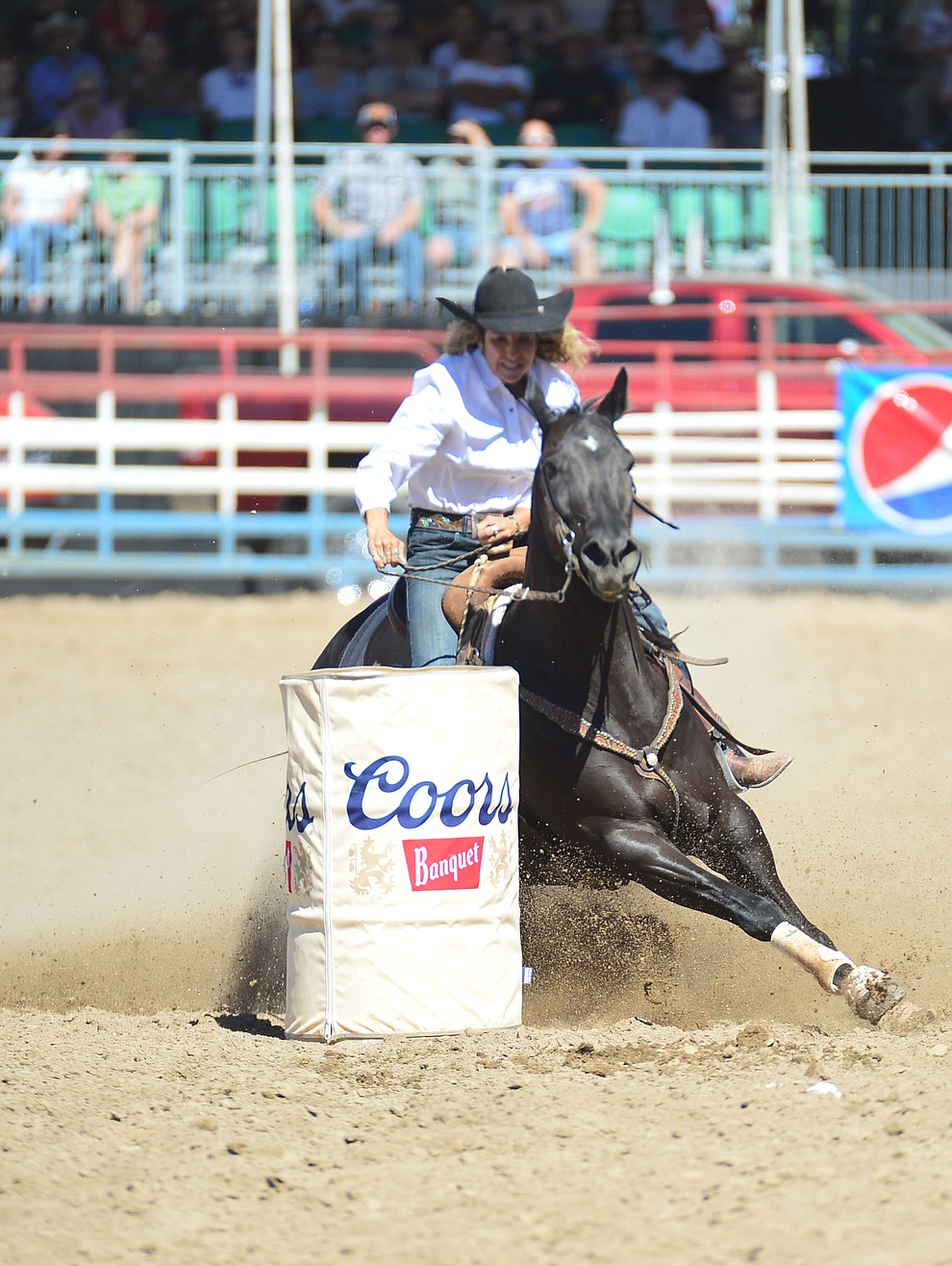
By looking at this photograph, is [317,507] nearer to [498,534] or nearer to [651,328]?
[651,328]

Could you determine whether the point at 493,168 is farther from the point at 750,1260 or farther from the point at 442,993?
the point at 750,1260

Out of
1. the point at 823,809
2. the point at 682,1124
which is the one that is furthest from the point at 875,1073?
the point at 823,809

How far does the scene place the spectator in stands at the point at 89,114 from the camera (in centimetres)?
1570

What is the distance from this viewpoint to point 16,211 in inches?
535

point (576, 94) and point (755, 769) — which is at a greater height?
point (576, 94)

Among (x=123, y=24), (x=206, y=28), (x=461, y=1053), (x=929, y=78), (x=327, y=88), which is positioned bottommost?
(x=461, y=1053)

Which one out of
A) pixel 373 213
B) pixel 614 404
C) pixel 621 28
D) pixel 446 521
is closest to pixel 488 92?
pixel 621 28

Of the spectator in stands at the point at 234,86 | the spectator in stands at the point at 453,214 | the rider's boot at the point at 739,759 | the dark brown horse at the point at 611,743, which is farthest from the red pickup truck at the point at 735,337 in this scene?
the dark brown horse at the point at 611,743

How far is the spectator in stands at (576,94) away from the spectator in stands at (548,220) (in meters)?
2.43

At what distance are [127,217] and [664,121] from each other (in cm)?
481

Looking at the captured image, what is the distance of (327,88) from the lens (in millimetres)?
16109

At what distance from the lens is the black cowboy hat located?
484 cm

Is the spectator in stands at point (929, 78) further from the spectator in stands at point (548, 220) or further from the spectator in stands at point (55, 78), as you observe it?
the spectator in stands at point (55, 78)

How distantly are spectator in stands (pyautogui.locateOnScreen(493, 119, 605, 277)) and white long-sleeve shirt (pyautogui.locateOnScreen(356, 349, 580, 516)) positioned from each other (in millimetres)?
8611
